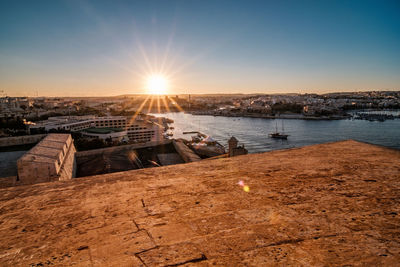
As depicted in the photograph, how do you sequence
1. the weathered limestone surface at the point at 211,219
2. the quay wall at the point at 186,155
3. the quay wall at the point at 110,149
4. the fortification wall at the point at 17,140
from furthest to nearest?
the fortification wall at the point at 17,140 < the quay wall at the point at 110,149 < the quay wall at the point at 186,155 < the weathered limestone surface at the point at 211,219

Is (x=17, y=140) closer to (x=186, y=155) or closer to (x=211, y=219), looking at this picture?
(x=186, y=155)

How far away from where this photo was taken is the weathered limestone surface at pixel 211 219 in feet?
2.57

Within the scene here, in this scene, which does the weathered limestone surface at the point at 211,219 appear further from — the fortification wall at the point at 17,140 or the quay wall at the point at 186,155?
the fortification wall at the point at 17,140

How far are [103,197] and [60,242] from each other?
417 millimetres

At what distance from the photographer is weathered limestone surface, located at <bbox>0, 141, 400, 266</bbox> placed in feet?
2.57

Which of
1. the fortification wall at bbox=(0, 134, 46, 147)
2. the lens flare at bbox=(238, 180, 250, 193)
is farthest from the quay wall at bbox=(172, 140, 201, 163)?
the lens flare at bbox=(238, 180, 250, 193)

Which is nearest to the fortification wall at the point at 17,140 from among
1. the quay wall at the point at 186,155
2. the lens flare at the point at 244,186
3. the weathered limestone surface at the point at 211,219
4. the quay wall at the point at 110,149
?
the quay wall at the point at 110,149

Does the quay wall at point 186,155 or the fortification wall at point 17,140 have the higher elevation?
the fortification wall at point 17,140

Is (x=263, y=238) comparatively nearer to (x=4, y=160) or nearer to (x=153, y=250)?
(x=153, y=250)

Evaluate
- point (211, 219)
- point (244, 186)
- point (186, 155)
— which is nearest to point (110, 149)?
point (186, 155)

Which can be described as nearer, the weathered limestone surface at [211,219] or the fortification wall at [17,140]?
the weathered limestone surface at [211,219]

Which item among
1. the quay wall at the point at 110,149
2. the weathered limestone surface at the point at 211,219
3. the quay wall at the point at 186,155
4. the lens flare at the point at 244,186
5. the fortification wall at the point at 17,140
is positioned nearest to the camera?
the weathered limestone surface at the point at 211,219

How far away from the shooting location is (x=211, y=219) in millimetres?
1018

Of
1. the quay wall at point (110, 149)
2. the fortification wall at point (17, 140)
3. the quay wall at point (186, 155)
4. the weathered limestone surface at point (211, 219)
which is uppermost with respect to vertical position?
the weathered limestone surface at point (211, 219)
